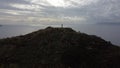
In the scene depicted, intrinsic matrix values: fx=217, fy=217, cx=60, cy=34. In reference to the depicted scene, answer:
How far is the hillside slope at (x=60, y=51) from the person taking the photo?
44.3 ft

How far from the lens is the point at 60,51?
1443 centimetres

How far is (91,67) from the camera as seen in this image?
1302 centimetres

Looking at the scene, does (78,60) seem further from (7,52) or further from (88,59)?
(7,52)

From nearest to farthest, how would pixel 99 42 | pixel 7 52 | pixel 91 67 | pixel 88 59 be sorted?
pixel 91 67, pixel 88 59, pixel 7 52, pixel 99 42

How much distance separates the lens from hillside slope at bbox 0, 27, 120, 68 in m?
13.5

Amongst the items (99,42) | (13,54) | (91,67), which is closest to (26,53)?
(13,54)

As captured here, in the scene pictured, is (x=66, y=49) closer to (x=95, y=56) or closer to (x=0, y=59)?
(x=95, y=56)

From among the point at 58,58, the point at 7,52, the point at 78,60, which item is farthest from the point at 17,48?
the point at 78,60

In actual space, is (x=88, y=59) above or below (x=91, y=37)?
below

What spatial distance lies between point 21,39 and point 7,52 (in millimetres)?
2267

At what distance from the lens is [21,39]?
672 inches

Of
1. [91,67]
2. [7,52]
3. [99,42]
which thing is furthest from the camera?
[99,42]

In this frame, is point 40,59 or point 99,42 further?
point 99,42

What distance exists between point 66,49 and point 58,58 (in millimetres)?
1110
